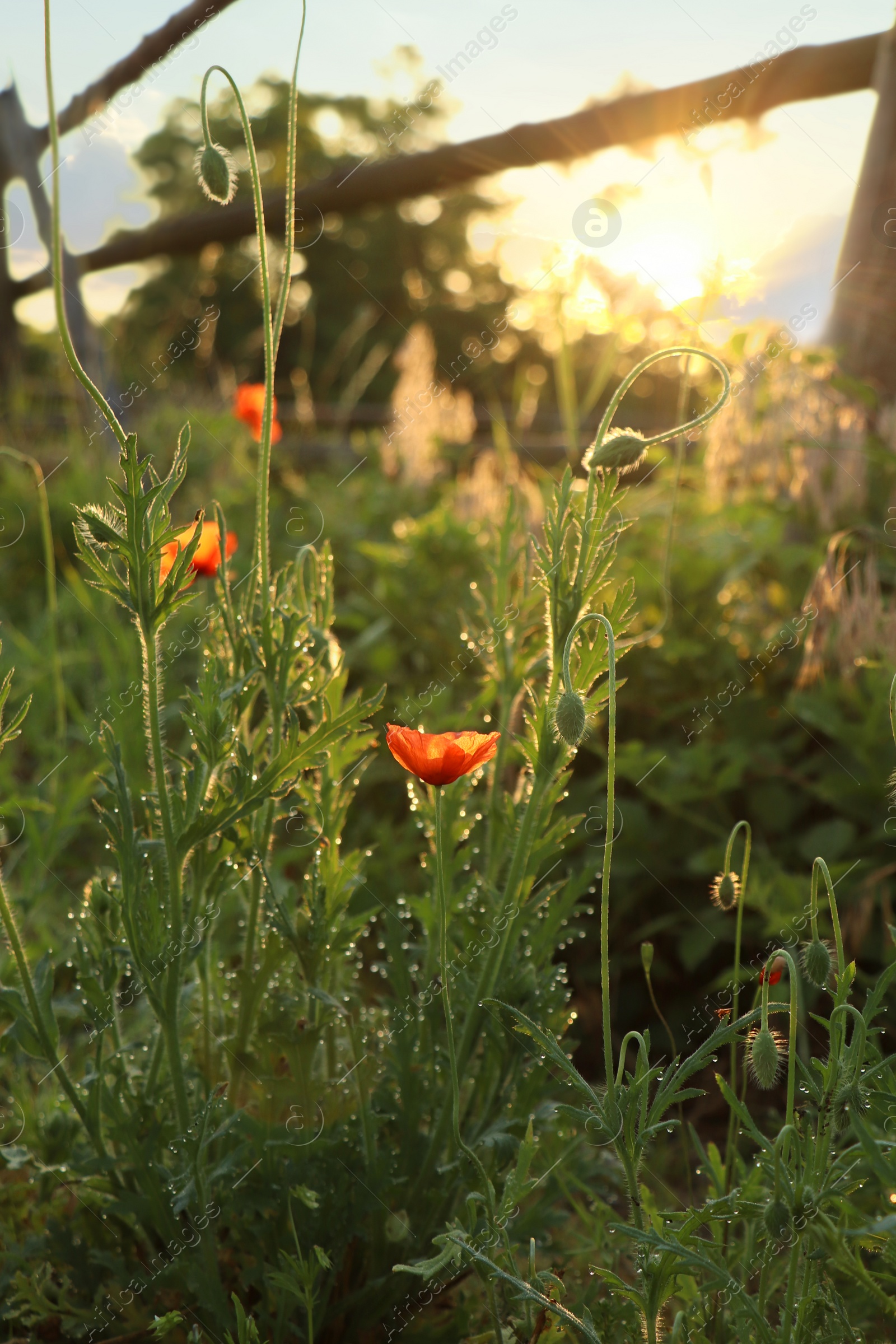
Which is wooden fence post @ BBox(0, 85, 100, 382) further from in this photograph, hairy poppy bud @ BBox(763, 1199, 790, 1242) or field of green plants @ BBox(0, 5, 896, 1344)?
hairy poppy bud @ BBox(763, 1199, 790, 1242)

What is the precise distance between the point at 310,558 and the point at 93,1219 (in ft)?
3.14

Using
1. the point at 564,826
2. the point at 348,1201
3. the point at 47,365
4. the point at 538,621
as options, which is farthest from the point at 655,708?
the point at 47,365

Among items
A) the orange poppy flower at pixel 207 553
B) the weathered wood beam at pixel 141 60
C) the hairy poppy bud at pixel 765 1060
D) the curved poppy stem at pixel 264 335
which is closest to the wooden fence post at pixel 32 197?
the weathered wood beam at pixel 141 60

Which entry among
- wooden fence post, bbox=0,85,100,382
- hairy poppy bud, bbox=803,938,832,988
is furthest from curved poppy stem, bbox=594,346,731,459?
wooden fence post, bbox=0,85,100,382

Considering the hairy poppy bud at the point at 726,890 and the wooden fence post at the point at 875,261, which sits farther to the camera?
the wooden fence post at the point at 875,261

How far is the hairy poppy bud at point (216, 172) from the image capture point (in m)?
1.22

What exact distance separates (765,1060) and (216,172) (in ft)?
3.81

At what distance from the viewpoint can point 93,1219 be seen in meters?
1.33

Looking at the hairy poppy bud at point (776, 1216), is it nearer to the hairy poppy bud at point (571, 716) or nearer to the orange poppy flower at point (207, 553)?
the hairy poppy bud at point (571, 716)

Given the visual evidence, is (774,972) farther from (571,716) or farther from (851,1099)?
(571,716)

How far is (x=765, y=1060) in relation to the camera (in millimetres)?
990

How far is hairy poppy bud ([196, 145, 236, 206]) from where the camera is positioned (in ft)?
4.00

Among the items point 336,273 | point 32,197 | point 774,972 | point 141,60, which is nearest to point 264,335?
point 774,972

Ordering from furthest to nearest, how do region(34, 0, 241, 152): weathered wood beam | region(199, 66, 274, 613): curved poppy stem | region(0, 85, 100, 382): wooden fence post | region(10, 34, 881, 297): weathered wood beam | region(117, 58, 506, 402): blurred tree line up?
region(117, 58, 506, 402): blurred tree, region(0, 85, 100, 382): wooden fence post, region(10, 34, 881, 297): weathered wood beam, region(34, 0, 241, 152): weathered wood beam, region(199, 66, 274, 613): curved poppy stem
